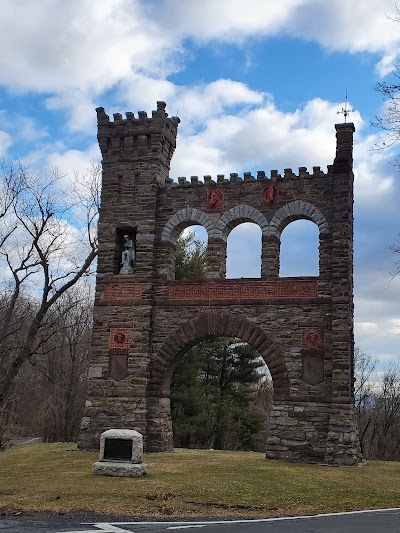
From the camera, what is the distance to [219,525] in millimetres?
9508

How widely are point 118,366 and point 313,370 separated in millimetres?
5917

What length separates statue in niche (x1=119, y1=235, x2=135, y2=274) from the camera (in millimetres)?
20672

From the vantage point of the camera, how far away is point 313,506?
11602 millimetres

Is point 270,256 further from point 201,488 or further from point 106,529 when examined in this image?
point 106,529

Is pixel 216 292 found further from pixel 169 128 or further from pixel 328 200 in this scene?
pixel 169 128

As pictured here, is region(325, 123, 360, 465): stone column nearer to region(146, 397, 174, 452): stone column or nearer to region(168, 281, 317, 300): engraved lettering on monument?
region(168, 281, 317, 300): engraved lettering on monument

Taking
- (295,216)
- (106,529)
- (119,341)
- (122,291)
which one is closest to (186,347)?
(119,341)

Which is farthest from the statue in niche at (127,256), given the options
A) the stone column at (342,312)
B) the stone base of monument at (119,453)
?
the stone base of monument at (119,453)

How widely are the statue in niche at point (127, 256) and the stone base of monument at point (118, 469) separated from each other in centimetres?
752

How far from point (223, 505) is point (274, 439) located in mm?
6805

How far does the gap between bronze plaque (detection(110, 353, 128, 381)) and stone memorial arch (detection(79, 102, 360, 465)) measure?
0.03 m

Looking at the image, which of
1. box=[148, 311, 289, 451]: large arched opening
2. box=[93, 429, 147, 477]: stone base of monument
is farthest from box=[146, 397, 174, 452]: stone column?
box=[93, 429, 147, 477]: stone base of monument

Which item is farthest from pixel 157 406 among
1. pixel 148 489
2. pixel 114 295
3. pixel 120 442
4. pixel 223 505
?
pixel 223 505

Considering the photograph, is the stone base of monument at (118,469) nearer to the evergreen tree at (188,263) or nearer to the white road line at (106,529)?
the white road line at (106,529)
